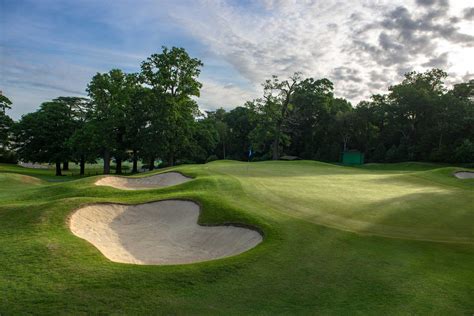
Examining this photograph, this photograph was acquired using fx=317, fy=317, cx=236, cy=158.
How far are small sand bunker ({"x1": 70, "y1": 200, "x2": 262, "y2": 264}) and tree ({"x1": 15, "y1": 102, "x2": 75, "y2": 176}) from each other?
145 feet

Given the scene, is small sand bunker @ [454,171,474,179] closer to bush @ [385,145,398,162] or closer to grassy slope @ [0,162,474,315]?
grassy slope @ [0,162,474,315]

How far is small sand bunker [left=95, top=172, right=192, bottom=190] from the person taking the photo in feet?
81.2

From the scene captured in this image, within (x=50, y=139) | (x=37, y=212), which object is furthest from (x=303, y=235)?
(x=50, y=139)

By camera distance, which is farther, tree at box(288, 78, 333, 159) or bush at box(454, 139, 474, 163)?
tree at box(288, 78, 333, 159)

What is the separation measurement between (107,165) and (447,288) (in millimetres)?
49674

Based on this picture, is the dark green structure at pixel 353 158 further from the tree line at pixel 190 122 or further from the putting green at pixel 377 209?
the putting green at pixel 377 209

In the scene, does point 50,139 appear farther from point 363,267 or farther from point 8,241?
point 363,267

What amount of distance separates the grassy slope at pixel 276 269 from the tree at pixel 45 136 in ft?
149

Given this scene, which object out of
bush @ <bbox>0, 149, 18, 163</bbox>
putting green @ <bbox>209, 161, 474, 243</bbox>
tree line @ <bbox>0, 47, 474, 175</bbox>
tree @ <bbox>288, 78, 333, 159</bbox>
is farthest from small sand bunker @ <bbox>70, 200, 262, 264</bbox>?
bush @ <bbox>0, 149, 18, 163</bbox>

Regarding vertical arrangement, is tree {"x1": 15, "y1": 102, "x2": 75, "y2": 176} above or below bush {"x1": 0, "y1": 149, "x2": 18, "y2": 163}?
above

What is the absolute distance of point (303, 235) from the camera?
34.3 ft

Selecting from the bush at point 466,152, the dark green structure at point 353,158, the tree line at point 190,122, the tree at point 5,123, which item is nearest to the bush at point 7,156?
the tree line at point 190,122

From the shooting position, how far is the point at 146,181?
2722 cm

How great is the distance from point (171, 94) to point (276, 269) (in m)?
43.9
